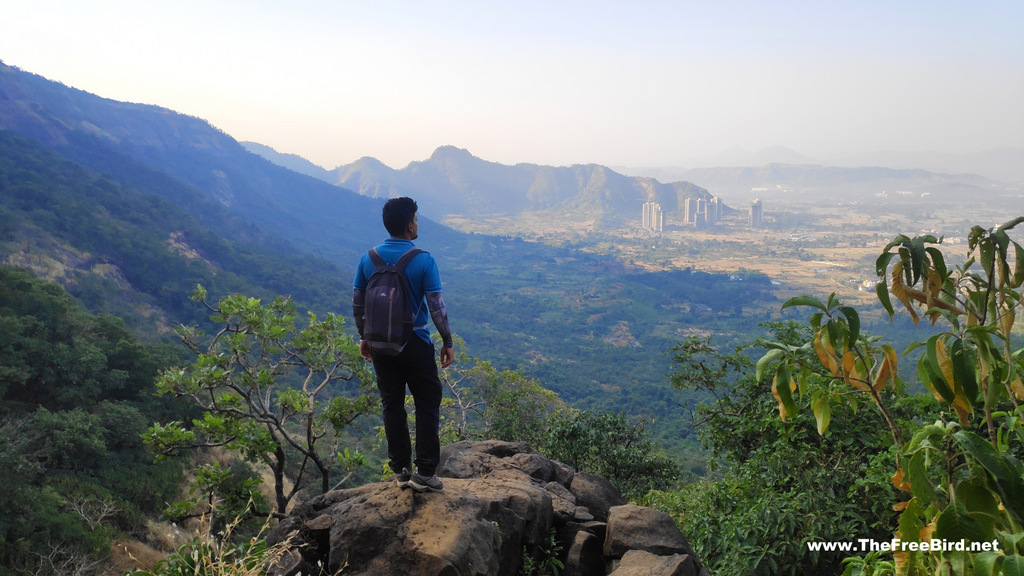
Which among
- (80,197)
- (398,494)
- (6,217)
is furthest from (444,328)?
(80,197)

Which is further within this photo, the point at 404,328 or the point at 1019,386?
the point at 404,328

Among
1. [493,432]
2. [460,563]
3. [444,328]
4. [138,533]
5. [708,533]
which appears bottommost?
[138,533]

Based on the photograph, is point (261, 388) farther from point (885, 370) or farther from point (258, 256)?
point (258, 256)

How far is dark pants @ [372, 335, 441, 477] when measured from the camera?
133 inches

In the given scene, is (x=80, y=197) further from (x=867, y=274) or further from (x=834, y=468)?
(x=867, y=274)

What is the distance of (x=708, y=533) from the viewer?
3979mm

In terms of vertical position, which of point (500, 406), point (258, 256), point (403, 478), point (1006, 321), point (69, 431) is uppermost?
point (1006, 321)

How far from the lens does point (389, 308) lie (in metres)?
3.21

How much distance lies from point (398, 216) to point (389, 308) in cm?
60

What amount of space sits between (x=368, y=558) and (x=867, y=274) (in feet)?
328

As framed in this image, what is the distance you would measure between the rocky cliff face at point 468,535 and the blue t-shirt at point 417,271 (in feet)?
3.60

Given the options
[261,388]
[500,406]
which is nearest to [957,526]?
[261,388]

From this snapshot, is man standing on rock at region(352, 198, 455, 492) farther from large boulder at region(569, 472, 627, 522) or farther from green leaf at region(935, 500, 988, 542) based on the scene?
green leaf at region(935, 500, 988, 542)

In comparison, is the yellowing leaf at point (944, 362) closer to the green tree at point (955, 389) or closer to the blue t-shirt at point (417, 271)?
the green tree at point (955, 389)
